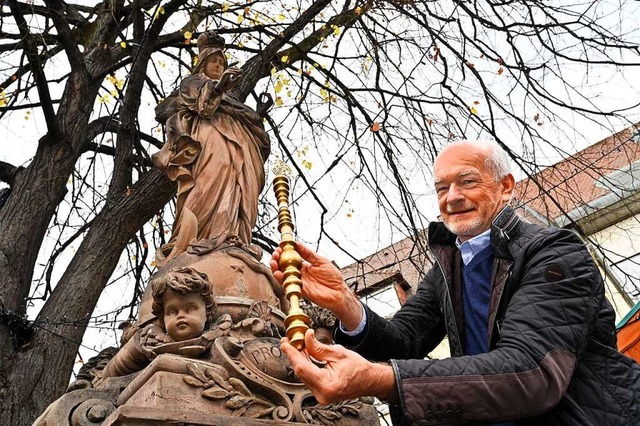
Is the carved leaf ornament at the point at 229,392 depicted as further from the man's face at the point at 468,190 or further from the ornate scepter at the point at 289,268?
the man's face at the point at 468,190

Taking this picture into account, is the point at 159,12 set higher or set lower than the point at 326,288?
higher

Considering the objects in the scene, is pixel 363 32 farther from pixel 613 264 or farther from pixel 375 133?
pixel 613 264

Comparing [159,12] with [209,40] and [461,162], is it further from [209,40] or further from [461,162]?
[461,162]

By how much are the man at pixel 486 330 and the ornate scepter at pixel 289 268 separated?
0.05 metres

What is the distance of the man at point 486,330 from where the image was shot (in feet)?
6.29

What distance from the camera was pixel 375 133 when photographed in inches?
344

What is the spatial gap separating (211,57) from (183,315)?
3.01 metres

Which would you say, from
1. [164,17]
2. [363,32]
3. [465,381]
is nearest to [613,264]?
[363,32]

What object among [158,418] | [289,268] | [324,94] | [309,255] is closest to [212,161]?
[158,418]

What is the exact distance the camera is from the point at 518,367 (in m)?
1.93

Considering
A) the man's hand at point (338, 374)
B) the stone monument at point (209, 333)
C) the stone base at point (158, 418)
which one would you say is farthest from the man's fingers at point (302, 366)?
the stone base at point (158, 418)

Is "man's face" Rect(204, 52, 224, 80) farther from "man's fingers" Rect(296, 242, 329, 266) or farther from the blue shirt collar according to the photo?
the blue shirt collar

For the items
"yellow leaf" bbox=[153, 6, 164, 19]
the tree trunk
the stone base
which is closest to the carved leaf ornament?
the stone base

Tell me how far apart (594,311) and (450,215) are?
1.80 feet
